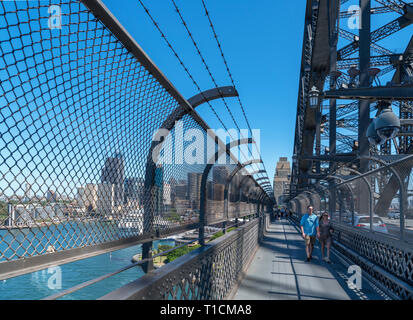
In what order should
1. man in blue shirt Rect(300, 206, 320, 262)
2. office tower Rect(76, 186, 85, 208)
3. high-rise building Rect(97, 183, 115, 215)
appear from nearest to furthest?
1. office tower Rect(76, 186, 85, 208)
2. high-rise building Rect(97, 183, 115, 215)
3. man in blue shirt Rect(300, 206, 320, 262)

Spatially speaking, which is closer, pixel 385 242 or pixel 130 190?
pixel 130 190

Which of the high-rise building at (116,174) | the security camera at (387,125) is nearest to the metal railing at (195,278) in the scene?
the high-rise building at (116,174)

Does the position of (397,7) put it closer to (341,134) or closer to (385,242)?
(385,242)

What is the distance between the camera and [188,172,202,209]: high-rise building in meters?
4.30

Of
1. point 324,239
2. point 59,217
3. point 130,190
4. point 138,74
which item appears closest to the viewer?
point 59,217

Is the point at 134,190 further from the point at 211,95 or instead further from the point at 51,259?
the point at 211,95

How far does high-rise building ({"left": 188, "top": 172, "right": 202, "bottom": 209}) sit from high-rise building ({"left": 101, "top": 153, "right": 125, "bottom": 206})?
70.2 inches

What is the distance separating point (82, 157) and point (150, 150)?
105 centimetres

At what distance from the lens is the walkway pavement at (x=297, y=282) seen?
217 inches

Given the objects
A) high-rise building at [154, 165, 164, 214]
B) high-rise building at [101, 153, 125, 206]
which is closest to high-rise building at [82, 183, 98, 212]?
high-rise building at [101, 153, 125, 206]

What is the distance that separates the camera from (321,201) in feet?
51.7

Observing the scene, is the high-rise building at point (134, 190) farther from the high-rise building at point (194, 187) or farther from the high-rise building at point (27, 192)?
the high-rise building at point (194, 187)

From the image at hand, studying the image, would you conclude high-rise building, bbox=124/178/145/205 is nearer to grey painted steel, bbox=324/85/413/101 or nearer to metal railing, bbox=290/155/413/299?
metal railing, bbox=290/155/413/299
